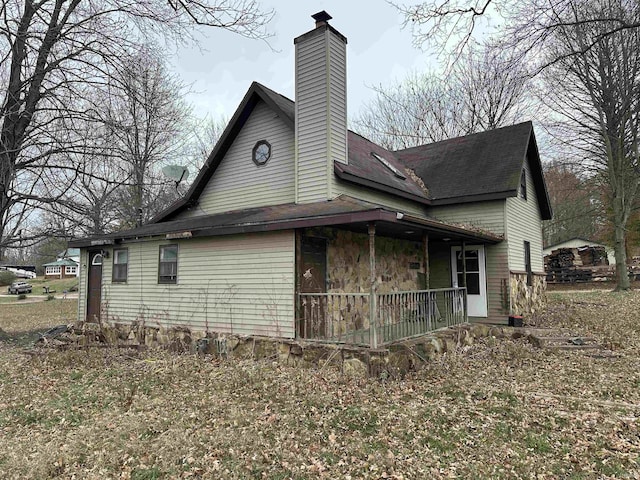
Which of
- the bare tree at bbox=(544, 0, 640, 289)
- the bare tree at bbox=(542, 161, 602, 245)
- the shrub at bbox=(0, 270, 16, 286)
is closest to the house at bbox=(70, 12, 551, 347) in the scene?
the bare tree at bbox=(544, 0, 640, 289)

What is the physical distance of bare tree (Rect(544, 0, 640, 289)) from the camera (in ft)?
54.4

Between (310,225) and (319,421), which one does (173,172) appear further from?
(319,421)

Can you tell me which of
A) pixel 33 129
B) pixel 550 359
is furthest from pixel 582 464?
pixel 33 129

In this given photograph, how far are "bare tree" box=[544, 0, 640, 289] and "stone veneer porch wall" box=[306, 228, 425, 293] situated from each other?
1123 centimetres

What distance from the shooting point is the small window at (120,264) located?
10938 millimetres

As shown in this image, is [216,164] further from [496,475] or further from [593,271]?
[593,271]

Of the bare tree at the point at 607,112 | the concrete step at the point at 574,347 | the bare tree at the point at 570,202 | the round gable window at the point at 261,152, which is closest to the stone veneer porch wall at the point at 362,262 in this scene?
the round gable window at the point at 261,152

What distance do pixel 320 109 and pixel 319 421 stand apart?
668 cm

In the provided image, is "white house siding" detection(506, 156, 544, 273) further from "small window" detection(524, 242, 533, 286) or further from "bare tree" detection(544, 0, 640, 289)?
"bare tree" detection(544, 0, 640, 289)

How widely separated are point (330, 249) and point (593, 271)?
23971 millimetres

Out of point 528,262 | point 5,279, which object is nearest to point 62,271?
point 5,279

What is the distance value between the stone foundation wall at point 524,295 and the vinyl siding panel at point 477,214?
58.1 inches

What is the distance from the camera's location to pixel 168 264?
32.8 feet

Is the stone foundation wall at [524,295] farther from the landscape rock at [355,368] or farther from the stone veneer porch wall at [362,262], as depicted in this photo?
the landscape rock at [355,368]
